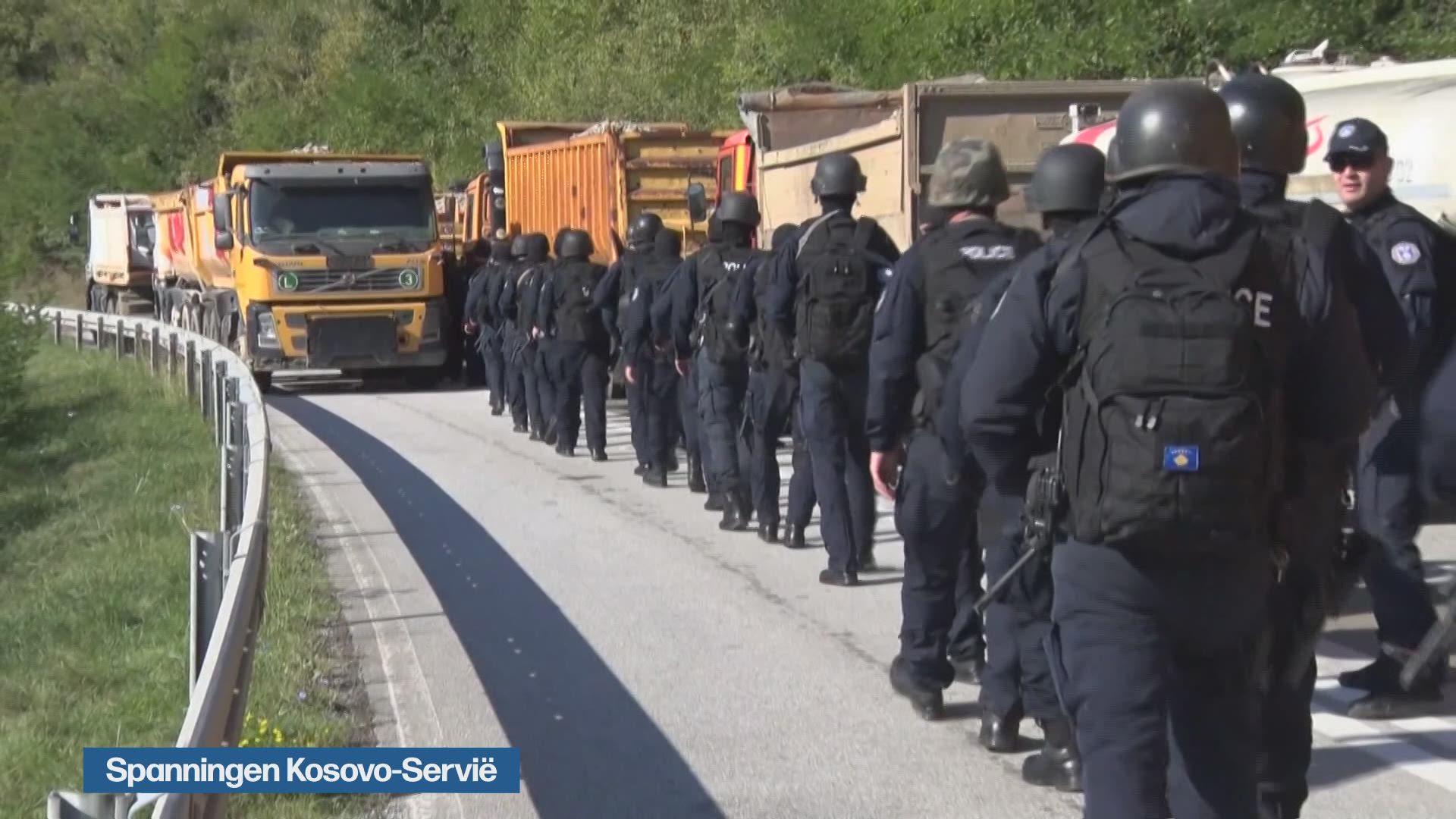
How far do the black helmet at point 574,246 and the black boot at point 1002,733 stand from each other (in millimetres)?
9194

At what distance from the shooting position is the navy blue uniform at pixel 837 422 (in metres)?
9.30

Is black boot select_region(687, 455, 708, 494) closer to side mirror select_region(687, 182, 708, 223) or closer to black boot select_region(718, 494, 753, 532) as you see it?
black boot select_region(718, 494, 753, 532)

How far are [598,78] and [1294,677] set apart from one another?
101ft

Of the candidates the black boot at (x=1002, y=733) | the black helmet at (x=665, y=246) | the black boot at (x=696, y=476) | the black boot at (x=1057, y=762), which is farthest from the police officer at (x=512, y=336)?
the black boot at (x=1057, y=762)

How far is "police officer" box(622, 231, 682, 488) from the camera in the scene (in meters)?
13.7

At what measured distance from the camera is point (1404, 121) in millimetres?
10102

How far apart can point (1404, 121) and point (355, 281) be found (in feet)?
49.9

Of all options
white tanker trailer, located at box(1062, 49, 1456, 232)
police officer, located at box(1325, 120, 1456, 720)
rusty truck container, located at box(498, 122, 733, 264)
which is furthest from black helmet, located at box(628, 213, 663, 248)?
police officer, located at box(1325, 120, 1456, 720)

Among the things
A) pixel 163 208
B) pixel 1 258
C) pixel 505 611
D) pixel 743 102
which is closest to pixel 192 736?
pixel 505 611

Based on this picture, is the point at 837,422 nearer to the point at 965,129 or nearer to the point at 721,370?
the point at 721,370

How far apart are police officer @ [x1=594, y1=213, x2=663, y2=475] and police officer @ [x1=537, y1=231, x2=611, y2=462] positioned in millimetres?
269

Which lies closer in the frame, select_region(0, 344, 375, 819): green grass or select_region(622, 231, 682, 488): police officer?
select_region(0, 344, 375, 819): green grass

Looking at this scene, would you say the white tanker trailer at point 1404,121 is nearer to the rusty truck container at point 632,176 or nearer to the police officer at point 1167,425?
the police officer at point 1167,425

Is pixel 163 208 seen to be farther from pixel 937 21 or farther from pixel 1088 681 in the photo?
pixel 1088 681
